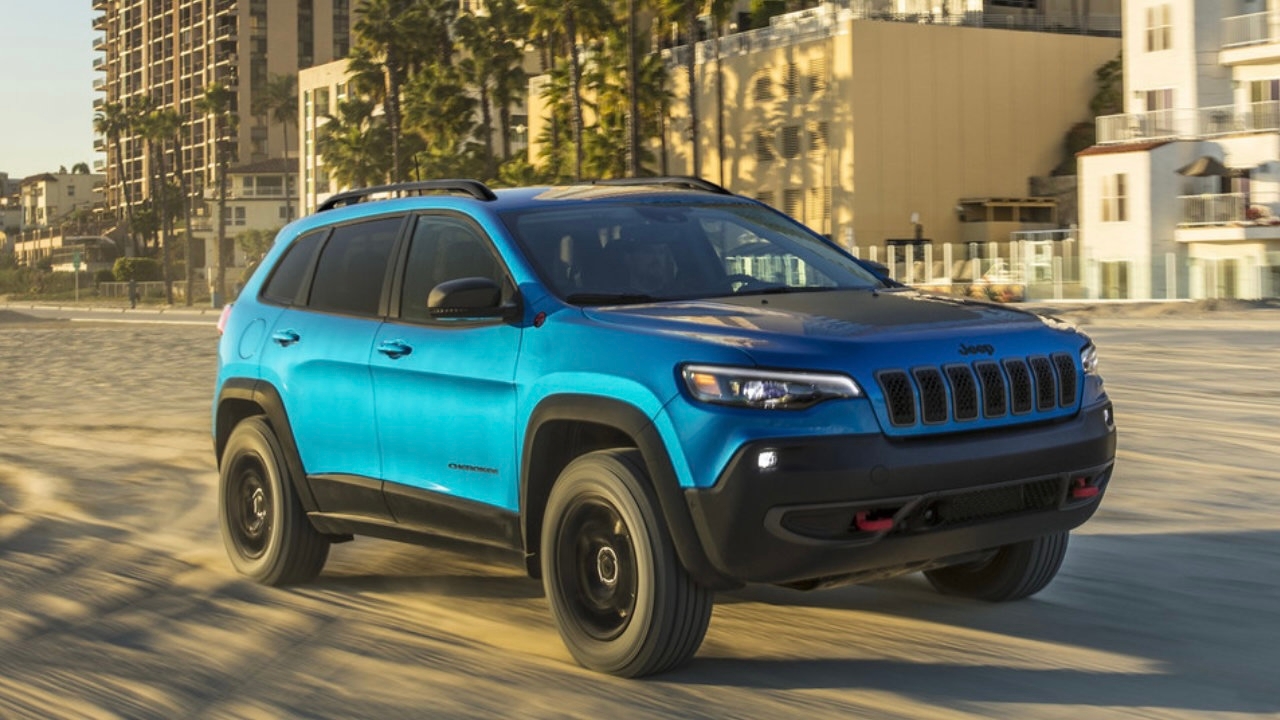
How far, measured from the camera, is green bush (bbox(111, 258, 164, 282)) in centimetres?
13838

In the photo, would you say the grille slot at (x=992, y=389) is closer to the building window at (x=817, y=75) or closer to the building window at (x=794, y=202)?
the building window at (x=817, y=75)

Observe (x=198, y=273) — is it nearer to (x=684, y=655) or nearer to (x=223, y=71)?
(x=223, y=71)

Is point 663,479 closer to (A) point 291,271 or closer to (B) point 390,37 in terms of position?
(A) point 291,271

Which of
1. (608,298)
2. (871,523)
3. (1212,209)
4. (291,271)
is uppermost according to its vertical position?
(1212,209)

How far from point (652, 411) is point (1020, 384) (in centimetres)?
127

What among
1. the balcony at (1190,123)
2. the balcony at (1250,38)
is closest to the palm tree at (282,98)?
the balcony at (1190,123)

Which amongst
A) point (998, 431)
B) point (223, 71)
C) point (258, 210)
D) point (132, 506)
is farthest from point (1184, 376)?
point (223, 71)

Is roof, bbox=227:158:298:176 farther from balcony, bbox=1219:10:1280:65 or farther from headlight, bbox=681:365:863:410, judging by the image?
headlight, bbox=681:365:863:410

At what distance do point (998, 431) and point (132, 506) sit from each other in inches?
265

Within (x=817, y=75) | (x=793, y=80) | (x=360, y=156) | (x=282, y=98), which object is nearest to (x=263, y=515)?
(x=817, y=75)

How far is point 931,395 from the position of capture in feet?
19.2

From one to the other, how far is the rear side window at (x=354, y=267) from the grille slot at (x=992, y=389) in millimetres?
2746

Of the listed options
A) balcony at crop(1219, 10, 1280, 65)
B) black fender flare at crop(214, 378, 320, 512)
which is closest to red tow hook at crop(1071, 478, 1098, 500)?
black fender flare at crop(214, 378, 320, 512)

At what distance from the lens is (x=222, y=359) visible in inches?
349
